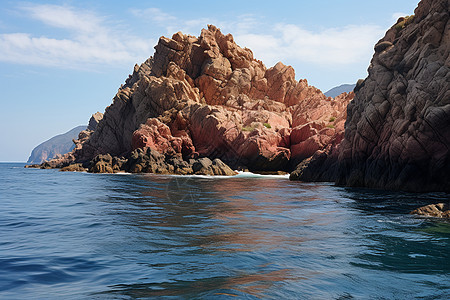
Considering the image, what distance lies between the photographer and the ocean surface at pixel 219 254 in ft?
21.9

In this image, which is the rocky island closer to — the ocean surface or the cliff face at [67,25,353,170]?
the cliff face at [67,25,353,170]

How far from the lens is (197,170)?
52.1 meters

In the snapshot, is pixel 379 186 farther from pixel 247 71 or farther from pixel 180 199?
pixel 247 71

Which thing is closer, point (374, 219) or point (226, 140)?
point (374, 219)

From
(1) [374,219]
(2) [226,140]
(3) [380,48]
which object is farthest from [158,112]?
(1) [374,219]

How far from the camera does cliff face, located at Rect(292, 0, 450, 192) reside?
84.8 ft

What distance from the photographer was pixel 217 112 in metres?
66.3

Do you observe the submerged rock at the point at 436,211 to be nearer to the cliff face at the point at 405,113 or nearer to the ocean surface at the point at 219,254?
the ocean surface at the point at 219,254

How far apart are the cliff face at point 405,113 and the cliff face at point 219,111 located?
14155 millimetres

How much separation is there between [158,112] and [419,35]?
171 ft

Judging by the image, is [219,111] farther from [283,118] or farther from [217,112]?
[283,118]

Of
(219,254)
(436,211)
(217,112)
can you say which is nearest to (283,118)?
(217,112)

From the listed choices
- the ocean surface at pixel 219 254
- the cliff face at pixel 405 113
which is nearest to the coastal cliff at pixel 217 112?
the cliff face at pixel 405 113

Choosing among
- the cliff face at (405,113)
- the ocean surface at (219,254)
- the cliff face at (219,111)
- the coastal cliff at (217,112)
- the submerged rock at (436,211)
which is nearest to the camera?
the ocean surface at (219,254)
